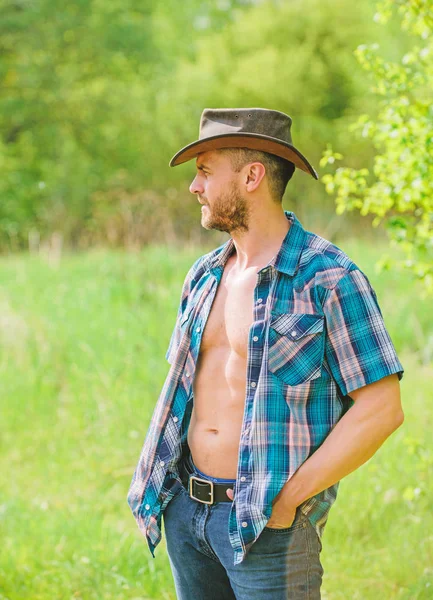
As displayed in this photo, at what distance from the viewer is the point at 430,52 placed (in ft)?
12.7

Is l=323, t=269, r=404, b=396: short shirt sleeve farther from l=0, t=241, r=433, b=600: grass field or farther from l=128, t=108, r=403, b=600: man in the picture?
l=0, t=241, r=433, b=600: grass field

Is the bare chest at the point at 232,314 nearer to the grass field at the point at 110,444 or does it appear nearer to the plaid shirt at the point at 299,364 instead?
the plaid shirt at the point at 299,364

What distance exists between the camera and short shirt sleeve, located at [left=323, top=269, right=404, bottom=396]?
224 cm

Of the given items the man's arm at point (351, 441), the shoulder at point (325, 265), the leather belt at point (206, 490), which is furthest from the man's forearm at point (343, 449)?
the shoulder at point (325, 265)

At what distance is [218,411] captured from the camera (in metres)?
2.54

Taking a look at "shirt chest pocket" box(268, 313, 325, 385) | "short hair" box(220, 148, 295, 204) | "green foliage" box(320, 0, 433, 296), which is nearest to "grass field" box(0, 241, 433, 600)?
"green foliage" box(320, 0, 433, 296)

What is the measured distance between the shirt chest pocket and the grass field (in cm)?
176

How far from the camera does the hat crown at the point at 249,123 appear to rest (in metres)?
2.46

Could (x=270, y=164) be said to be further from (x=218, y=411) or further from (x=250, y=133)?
(x=218, y=411)

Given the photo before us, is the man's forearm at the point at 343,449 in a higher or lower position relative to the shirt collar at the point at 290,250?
lower

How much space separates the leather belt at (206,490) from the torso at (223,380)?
0.05 metres

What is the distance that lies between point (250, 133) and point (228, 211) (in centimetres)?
26

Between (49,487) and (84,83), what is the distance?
75.6ft

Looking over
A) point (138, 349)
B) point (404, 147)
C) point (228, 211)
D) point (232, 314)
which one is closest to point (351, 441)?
point (232, 314)
